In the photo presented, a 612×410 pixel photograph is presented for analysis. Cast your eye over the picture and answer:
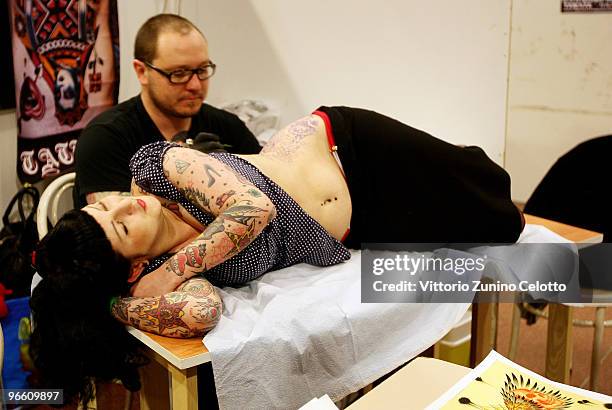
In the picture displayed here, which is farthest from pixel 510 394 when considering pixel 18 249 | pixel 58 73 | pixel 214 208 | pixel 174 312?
pixel 58 73

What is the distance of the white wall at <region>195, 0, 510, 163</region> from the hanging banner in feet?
2.05

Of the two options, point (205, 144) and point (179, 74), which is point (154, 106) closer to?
point (179, 74)

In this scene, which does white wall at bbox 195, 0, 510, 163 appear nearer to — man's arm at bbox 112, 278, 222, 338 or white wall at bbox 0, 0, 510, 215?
white wall at bbox 0, 0, 510, 215

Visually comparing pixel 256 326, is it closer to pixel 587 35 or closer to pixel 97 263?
pixel 97 263

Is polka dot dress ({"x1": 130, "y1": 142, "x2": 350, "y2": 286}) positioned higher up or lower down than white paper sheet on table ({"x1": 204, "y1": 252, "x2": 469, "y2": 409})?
higher up

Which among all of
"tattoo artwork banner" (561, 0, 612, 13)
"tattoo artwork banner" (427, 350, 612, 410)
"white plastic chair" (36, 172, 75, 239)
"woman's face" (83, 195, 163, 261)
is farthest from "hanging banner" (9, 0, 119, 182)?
"tattoo artwork banner" (427, 350, 612, 410)

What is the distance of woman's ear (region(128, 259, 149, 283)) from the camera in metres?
1.59

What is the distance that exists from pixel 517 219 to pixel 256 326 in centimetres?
85

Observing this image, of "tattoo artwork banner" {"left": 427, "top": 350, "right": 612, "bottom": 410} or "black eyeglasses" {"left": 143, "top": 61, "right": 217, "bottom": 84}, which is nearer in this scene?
"tattoo artwork banner" {"left": 427, "top": 350, "right": 612, "bottom": 410}

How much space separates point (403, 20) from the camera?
307 centimetres

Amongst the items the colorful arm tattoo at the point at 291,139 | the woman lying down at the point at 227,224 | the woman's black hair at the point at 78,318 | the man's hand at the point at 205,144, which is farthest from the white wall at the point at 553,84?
the woman's black hair at the point at 78,318

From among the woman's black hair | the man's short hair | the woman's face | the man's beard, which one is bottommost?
the woman's black hair

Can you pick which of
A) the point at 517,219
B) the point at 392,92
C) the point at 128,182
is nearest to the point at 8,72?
the point at 128,182

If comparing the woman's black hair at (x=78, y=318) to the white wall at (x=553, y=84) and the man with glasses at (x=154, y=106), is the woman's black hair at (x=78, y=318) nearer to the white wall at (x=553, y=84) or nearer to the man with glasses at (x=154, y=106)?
the man with glasses at (x=154, y=106)
